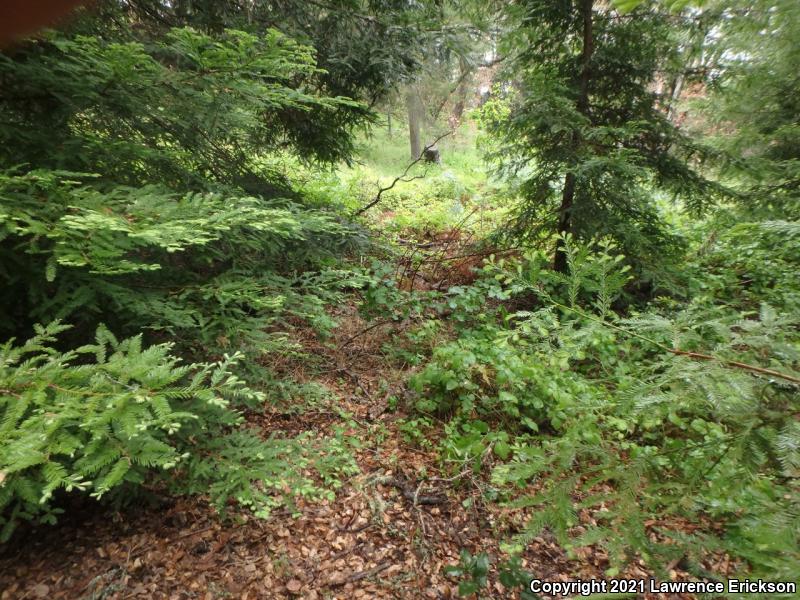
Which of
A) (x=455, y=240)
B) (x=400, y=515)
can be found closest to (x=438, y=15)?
(x=455, y=240)

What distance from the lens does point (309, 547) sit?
299 centimetres

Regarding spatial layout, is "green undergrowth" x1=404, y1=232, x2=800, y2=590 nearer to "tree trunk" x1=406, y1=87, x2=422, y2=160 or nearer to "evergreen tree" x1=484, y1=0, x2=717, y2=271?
"evergreen tree" x1=484, y1=0, x2=717, y2=271

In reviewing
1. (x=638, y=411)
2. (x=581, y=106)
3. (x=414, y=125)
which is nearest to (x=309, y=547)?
(x=638, y=411)

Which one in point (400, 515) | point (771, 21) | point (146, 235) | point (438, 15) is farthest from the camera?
point (438, 15)

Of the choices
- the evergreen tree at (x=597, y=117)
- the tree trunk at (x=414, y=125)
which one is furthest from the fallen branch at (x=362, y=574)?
the tree trunk at (x=414, y=125)

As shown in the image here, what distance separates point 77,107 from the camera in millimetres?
2695

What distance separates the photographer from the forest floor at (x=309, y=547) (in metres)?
2.59

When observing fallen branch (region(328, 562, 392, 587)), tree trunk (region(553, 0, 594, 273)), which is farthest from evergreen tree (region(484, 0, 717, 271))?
fallen branch (region(328, 562, 392, 587))

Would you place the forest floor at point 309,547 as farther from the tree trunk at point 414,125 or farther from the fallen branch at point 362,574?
the tree trunk at point 414,125

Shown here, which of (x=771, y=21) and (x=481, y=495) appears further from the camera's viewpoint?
(x=771, y=21)

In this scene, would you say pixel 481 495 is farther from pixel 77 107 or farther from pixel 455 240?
pixel 455 240

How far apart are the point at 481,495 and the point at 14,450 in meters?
3.07

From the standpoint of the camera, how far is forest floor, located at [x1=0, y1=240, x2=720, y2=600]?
8.51ft

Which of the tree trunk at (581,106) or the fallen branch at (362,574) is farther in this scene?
the tree trunk at (581,106)
